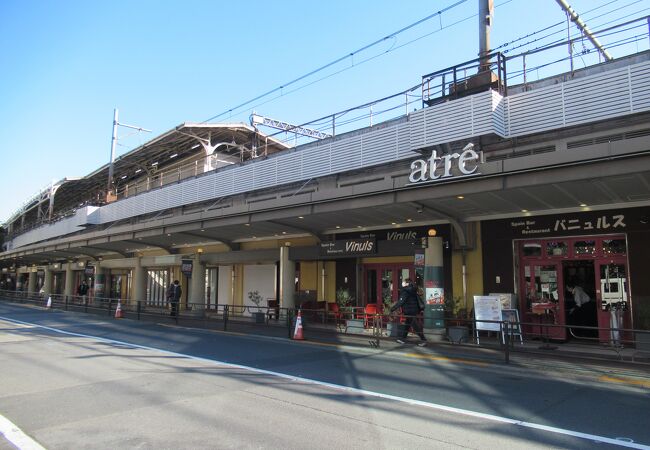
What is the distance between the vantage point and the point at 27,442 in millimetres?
5422

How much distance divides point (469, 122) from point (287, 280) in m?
10.3

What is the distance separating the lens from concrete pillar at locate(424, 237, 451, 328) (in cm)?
1473

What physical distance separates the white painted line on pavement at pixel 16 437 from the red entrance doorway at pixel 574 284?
12023mm

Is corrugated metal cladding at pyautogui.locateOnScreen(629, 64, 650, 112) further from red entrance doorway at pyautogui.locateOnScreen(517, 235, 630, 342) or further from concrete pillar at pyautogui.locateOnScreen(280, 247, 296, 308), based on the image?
concrete pillar at pyautogui.locateOnScreen(280, 247, 296, 308)

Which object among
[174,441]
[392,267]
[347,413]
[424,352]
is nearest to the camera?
[174,441]

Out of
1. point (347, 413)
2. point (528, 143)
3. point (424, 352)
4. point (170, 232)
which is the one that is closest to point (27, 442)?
point (347, 413)

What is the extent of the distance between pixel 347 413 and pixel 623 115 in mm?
10374

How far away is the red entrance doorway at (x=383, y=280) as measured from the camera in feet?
62.3

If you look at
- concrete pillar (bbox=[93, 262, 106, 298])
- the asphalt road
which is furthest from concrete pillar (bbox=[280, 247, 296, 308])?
concrete pillar (bbox=[93, 262, 106, 298])

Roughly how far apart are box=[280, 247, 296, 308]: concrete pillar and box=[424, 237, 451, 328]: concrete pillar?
7.08 metres

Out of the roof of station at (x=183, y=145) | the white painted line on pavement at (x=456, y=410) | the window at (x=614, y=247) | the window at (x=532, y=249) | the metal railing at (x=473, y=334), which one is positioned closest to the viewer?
the white painted line on pavement at (x=456, y=410)

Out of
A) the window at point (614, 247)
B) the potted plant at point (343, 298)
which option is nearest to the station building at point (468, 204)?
the window at point (614, 247)

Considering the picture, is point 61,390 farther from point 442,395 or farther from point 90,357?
point 442,395

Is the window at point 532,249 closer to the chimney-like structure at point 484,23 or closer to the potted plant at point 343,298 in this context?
the chimney-like structure at point 484,23
